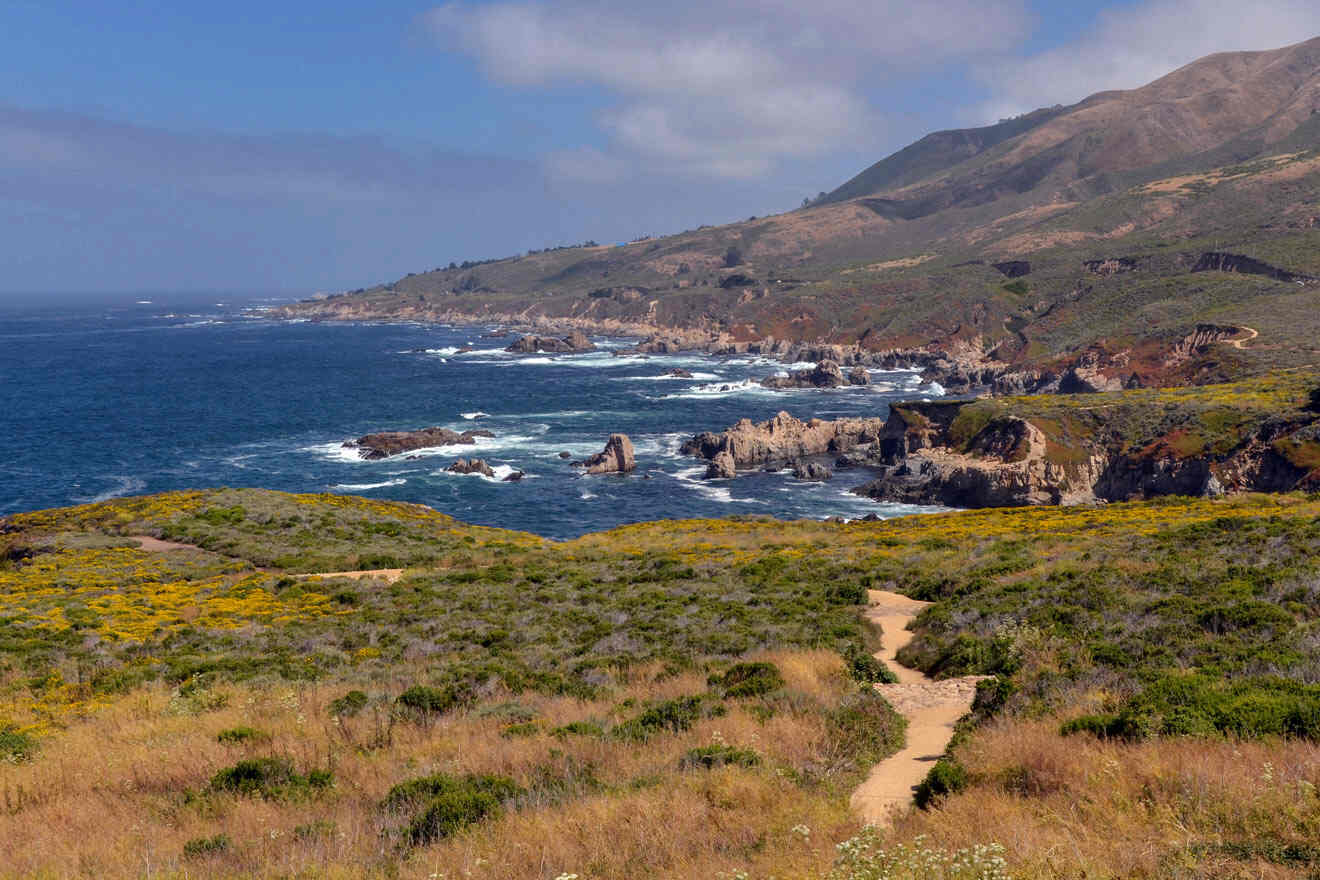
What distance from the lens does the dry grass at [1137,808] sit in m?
6.70

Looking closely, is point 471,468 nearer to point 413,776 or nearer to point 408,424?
point 408,424

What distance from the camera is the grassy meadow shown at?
26.1 ft

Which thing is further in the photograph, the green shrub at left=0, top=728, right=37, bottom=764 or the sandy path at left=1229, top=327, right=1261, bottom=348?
the sandy path at left=1229, top=327, right=1261, bottom=348

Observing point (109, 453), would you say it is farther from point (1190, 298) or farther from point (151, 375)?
point (1190, 298)

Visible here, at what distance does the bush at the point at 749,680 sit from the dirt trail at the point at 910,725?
Answer: 7.26 feet

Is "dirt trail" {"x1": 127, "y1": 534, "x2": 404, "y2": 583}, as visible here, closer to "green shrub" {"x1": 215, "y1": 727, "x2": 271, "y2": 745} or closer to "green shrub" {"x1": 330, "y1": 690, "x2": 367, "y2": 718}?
"green shrub" {"x1": 330, "y1": 690, "x2": 367, "y2": 718}

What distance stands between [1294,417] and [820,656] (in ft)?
202

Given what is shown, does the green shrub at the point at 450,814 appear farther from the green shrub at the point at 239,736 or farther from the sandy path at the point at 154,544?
the sandy path at the point at 154,544

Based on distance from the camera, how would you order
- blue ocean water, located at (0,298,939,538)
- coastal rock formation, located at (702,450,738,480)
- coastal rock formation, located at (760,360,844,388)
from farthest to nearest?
coastal rock formation, located at (760,360,844,388) < coastal rock formation, located at (702,450,738,480) < blue ocean water, located at (0,298,939,538)

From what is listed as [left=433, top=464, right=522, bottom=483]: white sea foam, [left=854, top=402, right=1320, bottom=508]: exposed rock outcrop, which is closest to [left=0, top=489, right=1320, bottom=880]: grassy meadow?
[left=854, top=402, right=1320, bottom=508]: exposed rock outcrop

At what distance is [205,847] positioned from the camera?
896 cm

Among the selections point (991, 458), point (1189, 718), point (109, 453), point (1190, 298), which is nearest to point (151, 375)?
point (109, 453)

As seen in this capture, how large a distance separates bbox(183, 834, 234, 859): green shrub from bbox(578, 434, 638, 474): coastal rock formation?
249ft

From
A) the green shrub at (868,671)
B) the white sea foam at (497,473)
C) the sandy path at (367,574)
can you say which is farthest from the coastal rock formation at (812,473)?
the green shrub at (868,671)
